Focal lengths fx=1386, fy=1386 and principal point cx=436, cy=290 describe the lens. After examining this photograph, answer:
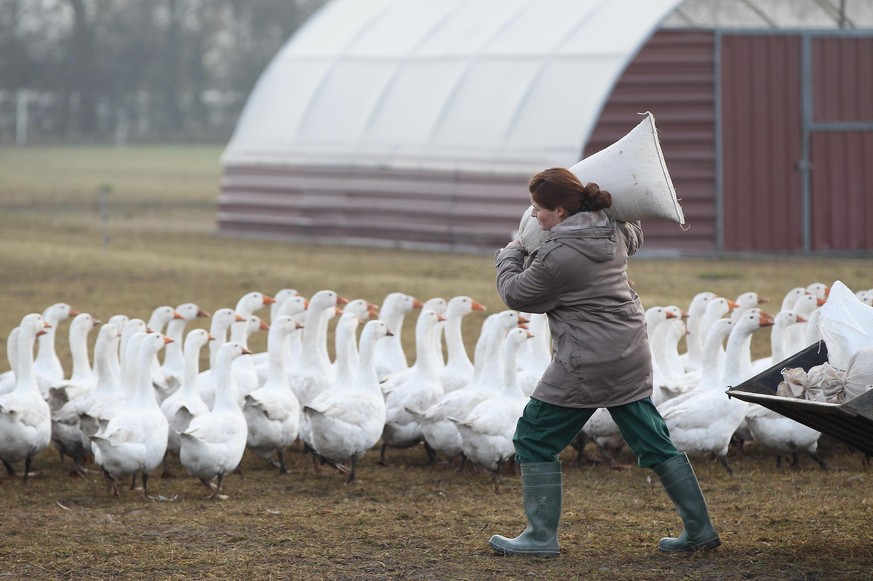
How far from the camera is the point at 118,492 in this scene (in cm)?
880

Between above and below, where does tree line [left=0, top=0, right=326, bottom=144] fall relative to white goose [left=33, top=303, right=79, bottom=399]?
above

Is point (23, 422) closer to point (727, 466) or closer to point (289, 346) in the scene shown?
point (289, 346)

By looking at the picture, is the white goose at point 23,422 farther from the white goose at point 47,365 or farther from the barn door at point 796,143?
the barn door at point 796,143

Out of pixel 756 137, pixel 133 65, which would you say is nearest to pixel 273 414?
pixel 756 137

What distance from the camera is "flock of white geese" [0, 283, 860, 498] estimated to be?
348 inches


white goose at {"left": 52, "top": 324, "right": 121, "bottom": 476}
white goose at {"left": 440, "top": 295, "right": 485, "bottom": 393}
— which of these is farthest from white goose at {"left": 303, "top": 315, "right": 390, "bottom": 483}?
white goose at {"left": 52, "top": 324, "right": 121, "bottom": 476}

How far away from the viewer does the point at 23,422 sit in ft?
29.4

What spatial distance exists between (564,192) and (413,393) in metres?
3.83

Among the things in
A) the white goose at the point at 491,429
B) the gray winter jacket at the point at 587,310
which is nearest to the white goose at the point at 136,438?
the white goose at the point at 491,429

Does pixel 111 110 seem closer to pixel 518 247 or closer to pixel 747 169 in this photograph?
pixel 747 169

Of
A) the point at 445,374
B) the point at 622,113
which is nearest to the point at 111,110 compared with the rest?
the point at 622,113

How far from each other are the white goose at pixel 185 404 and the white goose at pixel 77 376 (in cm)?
70

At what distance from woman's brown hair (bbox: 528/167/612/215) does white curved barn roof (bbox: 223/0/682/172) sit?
1444 centimetres

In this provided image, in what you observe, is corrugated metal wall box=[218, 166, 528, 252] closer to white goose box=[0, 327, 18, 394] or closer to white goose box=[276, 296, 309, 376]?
white goose box=[276, 296, 309, 376]
